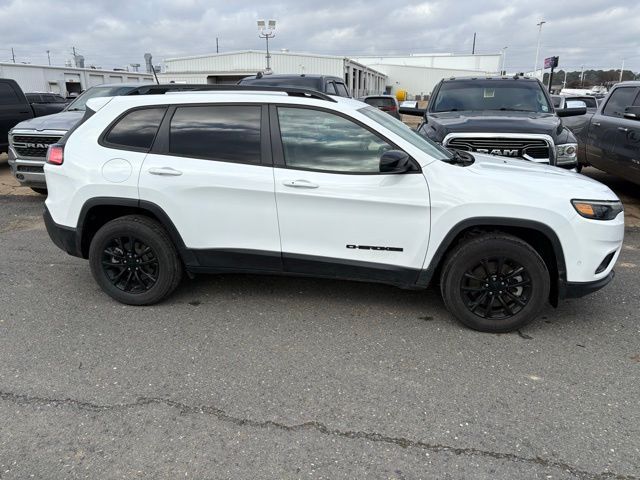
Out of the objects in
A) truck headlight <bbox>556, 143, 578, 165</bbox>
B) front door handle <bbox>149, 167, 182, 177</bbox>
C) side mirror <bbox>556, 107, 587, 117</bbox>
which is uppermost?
side mirror <bbox>556, 107, 587, 117</bbox>

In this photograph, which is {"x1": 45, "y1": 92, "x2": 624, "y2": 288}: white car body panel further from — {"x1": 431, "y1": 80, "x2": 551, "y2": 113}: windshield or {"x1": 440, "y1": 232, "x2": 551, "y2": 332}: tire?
{"x1": 431, "y1": 80, "x2": 551, "y2": 113}: windshield

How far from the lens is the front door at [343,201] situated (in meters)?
3.62

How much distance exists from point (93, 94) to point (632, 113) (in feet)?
30.5

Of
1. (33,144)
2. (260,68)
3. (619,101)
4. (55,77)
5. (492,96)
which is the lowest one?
(33,144)

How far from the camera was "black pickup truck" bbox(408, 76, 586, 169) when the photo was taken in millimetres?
5883

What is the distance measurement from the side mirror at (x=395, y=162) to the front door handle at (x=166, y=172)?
1573 mm

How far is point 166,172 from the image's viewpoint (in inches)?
153

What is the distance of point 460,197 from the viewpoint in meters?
3.54

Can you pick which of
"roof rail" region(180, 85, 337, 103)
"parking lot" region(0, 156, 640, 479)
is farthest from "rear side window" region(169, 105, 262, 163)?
"parking lot" region(0, 156, 640, 479)

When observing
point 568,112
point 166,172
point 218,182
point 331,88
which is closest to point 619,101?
point 568,112

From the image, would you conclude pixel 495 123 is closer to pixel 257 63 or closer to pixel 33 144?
pixel 33 144

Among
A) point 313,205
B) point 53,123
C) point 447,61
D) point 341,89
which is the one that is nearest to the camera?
point 313,205

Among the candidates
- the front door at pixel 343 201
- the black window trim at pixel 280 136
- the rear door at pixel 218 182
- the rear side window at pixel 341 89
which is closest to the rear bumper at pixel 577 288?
the front door at pixel 343 201

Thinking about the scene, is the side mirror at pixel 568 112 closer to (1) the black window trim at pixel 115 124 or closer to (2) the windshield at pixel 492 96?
(2) the windshield at pixel 492 96
